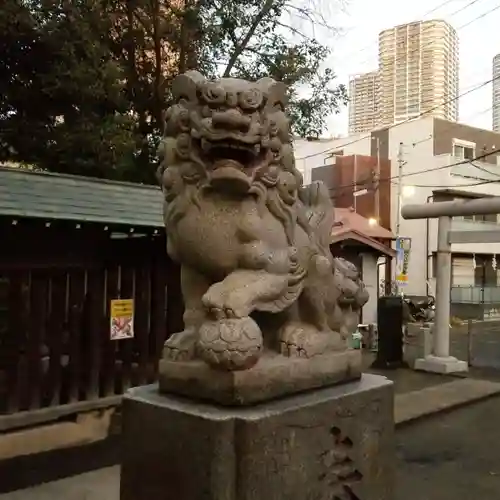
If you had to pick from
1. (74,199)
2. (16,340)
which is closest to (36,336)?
(16,340)

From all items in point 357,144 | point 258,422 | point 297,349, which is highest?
point 357,144

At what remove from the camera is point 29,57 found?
866cm

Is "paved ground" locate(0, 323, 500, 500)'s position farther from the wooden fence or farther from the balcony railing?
the balcony railing

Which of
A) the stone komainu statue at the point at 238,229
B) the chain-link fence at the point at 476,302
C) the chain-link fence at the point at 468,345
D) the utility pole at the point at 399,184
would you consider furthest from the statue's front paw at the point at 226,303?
the chain-link fence at the point at 476,302

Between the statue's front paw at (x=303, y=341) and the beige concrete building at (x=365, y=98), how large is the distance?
51.6ft

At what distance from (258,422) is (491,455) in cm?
451

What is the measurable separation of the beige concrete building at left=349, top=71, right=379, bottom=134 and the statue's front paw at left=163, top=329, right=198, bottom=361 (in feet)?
52.7

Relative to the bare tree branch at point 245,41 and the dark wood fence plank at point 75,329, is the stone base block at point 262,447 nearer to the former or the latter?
the dark wood fence plank at point 75,329

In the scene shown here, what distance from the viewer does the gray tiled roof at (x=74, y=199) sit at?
16.8 ft

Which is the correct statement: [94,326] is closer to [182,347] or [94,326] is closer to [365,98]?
[182,347]

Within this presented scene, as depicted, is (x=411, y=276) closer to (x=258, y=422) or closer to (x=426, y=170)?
(x=426, y=170)

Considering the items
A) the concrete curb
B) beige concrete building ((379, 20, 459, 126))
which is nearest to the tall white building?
beige concrete building ((379, 20, 459, 126))

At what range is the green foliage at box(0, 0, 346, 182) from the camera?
8.47m

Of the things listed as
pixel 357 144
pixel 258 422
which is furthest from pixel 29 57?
pixel 357 144
